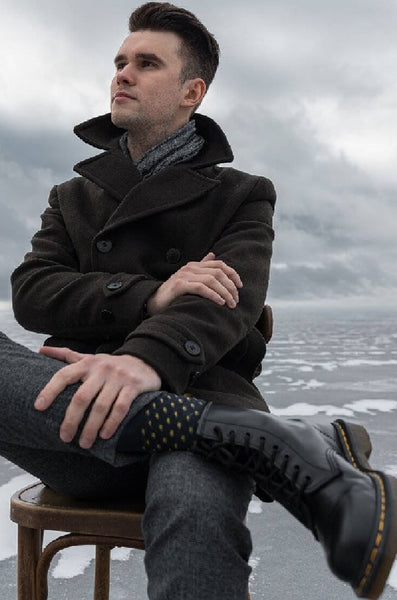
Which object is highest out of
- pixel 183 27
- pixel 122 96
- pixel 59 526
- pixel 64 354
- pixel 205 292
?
pixel 183 27

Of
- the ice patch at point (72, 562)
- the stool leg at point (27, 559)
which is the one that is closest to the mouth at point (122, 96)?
the stool leg at point (27, 559)

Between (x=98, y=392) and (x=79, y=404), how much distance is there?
46 millimetres

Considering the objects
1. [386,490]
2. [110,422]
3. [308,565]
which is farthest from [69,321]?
[308,565]

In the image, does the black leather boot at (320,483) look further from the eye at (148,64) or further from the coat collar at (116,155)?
the eye at (148,64)

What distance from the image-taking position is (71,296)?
192 cm

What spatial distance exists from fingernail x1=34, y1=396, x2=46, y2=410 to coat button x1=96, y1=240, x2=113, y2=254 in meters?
0.77

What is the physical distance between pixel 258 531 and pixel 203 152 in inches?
75.3

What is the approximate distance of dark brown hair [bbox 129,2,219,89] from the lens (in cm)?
229

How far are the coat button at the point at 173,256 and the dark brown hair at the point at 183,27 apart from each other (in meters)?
0.63

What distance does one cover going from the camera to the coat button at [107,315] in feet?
6.05

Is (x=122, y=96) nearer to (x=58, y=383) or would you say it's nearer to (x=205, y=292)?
(x=205, y=292)

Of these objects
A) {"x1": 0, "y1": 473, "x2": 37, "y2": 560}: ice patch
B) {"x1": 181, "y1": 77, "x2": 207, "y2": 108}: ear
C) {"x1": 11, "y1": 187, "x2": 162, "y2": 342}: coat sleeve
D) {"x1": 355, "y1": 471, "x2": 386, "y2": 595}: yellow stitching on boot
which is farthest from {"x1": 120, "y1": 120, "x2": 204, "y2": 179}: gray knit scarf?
{"x1": 0, "y1": 473, "x2": 37, "y2": 560}: ice patch

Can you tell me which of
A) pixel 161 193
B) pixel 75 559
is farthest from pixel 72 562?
pixel 161 193

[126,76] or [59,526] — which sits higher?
[126,76]
